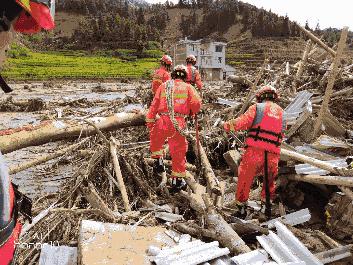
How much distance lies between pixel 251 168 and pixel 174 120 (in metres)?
1.43

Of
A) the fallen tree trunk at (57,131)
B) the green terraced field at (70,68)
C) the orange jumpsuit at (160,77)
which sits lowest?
the green terraced field at (70,68)

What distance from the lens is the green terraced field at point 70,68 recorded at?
4013 centimetres

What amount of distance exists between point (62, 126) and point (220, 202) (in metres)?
2.67

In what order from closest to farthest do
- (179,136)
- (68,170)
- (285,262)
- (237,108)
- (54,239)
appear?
1. (285,262)
2. (54,239)
3. (179,136)
4. (68,170)
5. (237,108)

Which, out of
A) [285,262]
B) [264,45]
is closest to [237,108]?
[285,262]

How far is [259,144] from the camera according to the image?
5203 mm

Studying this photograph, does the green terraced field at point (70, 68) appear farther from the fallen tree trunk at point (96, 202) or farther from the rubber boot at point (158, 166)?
the fallen tree trunk at point (96, 202)

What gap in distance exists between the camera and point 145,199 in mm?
5410

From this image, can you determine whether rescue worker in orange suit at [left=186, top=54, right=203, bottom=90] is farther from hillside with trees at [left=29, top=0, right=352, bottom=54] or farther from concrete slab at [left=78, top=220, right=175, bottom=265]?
hillside with trees at [left=29, top=0, right=352, bottom=54]

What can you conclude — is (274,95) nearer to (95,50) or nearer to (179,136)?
(179,136)

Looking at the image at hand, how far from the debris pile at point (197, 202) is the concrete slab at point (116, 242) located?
1cm

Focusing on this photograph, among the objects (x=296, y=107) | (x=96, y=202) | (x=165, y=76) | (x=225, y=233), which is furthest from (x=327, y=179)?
(x=165, y=76)

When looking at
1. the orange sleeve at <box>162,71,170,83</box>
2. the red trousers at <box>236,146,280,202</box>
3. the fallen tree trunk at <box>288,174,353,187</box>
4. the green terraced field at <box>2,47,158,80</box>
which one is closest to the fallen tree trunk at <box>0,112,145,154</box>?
the red trousers at <box>236,146,280,202</box>

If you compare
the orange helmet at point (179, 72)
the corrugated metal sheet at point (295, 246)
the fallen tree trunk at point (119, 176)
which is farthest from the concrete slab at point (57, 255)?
the orange helmet at point (179, 72)
